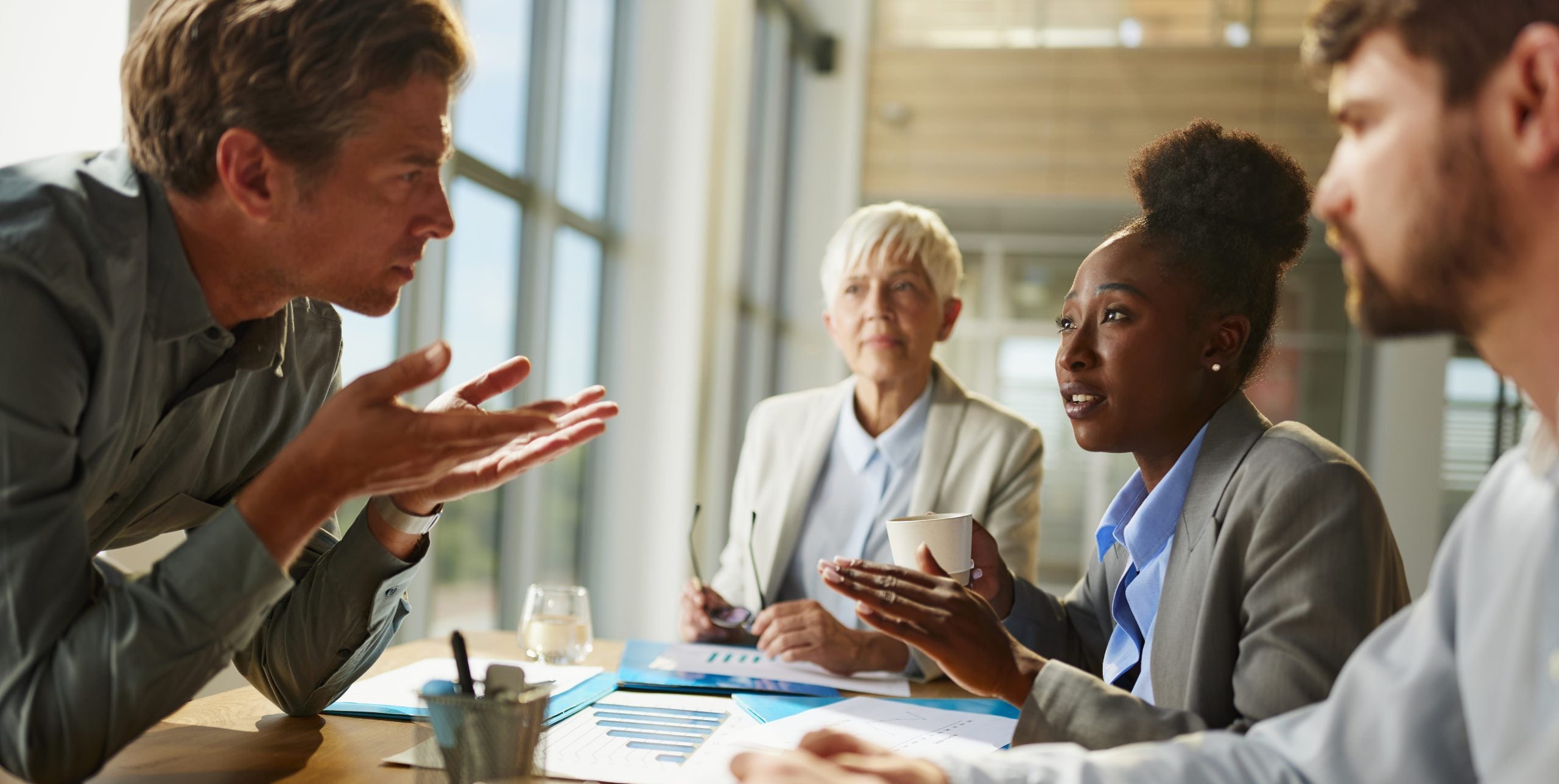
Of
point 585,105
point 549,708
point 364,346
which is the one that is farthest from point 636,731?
point 585,105

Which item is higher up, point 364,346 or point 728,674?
point 364,346

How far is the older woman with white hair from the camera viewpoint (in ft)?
8.79

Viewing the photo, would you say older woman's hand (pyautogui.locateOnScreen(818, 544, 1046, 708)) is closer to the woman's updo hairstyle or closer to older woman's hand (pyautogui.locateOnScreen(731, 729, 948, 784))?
older woman's hand (pyautogui.locateOnScreen(731, 729, 948, 784))

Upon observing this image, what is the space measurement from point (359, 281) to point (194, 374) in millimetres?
225

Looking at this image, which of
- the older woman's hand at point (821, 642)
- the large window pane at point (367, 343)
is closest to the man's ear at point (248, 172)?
the older woman's hand at point (821, 642)

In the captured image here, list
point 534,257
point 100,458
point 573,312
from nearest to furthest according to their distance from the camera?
point 100,458, point 534,257, point 573,312

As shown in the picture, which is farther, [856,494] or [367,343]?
[367,343]

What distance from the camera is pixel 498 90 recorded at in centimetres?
390

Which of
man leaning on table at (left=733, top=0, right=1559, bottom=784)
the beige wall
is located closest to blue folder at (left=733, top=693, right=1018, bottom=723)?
man leaning on table at (left=733, top=0, right=1559, bottom=784)

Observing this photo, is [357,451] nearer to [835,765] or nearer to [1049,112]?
[835,765]

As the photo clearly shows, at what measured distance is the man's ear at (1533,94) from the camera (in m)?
0.83

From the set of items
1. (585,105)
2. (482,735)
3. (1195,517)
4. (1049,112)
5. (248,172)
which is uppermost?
(1049,112)

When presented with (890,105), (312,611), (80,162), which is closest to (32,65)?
(80,162)

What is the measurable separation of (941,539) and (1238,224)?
0.61 meters
